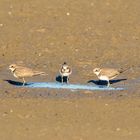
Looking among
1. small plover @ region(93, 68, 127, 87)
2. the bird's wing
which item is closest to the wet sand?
small plover @ region(93, 68, 127, 87)

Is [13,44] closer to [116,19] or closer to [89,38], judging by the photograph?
[89,38]

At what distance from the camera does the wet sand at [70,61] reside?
14281 millimetres

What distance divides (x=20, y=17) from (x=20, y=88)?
8.98 m

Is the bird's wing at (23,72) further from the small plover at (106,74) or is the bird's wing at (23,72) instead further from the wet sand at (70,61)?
the small plover at (106,74)

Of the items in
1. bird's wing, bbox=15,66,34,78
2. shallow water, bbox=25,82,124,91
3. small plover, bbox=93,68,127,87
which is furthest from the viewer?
small plover, bbox=93,68,127,87

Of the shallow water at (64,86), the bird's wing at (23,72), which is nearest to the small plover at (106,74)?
the shallow water at (64,86)

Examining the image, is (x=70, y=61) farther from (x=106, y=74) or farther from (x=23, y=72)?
(x=23, y=72)

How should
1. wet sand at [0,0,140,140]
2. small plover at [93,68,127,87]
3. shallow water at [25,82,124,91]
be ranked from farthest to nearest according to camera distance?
1. small plover at [93,68,127,87]
2. shallow water at [25,82,124,91]
3. wet sand at [0,0,140,140]

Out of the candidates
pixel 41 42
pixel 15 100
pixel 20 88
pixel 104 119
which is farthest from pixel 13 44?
pixel 104 119

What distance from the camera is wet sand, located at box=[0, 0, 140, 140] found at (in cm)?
1428

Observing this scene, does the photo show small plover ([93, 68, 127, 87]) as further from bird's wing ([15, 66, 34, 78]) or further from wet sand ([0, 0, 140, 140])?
bird's wing ([15, 66, 34, 78])

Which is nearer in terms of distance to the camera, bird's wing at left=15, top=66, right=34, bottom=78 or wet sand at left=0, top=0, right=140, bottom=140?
wet sand at left=0, top=0, right=140, bottom=140

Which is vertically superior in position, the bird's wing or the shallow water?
the bird's wing

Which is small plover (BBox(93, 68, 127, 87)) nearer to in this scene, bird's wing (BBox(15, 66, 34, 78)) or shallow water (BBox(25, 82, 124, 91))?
shallow water (BBox(25, 82, 124, 91))
